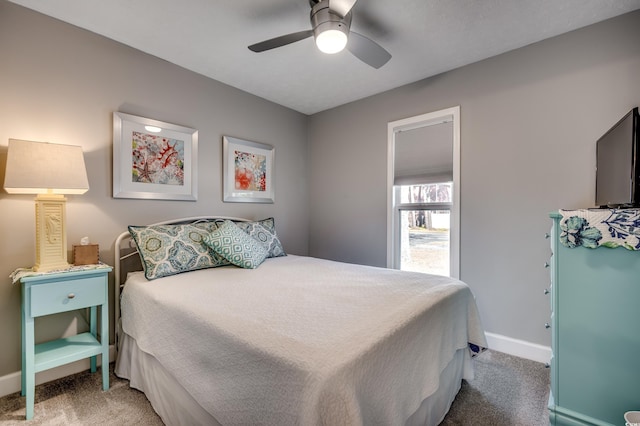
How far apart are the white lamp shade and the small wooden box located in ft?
1.35

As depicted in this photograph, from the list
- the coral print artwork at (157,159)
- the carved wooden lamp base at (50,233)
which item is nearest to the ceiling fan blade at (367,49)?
the coral print artwork at (157,159)

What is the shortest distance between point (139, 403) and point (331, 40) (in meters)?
2.53

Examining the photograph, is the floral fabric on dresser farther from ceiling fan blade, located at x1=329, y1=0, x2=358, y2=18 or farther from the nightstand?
the nightstand

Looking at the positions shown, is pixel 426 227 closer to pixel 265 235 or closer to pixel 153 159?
pixel 265 235

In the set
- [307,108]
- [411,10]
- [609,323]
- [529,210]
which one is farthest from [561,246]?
[307,108]

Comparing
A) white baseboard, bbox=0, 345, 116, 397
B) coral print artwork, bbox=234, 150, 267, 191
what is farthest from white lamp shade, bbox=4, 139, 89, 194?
coral print artwork, bbox=234, 150, 267, 191

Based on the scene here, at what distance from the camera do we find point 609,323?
4.61 ft

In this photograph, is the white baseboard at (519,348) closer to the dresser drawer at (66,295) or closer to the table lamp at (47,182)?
the dresser drawer at (66,295)

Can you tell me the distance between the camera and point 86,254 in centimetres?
206

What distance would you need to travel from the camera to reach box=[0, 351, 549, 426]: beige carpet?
1.65m

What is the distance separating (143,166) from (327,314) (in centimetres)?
210

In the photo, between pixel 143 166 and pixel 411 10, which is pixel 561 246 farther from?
pixel 143 166

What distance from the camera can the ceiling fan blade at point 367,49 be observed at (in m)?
1.86

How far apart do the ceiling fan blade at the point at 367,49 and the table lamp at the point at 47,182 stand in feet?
6.40
